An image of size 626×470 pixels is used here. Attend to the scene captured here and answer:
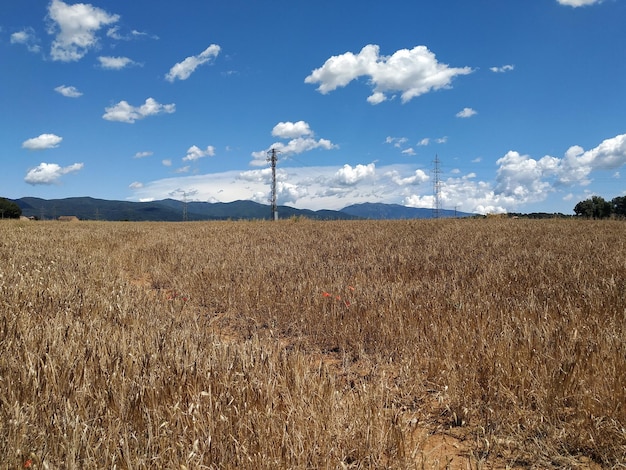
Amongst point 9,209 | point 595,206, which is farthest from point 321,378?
point 9,209

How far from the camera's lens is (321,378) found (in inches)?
110

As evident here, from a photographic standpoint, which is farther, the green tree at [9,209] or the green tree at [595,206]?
the green tree at [9,209]

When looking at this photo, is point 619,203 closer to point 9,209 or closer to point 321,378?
point 321,378

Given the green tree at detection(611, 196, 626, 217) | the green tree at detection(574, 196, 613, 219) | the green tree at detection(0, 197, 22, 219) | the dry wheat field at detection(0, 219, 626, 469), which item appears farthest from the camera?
the green tree at detection(0, 197, 22, 219)

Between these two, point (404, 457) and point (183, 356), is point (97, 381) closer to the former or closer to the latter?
point (183, 356)

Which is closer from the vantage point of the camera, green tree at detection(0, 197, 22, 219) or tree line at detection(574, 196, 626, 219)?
tree line at detection(574, 196, 626, 219)

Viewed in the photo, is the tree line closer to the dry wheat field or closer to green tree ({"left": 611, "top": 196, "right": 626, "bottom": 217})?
green tree ({"left": 611, "top": 196, "right": 626, "bottom": 217})

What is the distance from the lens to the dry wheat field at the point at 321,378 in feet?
6.61

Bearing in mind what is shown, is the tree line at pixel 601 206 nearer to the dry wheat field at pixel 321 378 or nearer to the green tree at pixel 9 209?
the dry wheat field at pixel 321 378

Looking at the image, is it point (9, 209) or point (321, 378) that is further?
point (9, 209)

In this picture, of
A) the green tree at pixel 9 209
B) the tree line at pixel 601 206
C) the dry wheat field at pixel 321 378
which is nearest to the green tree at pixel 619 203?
the tree line at pixel 601 206

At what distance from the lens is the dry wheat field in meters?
2.01

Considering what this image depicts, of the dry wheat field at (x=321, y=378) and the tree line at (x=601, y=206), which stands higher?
the tree line at (x=601, y=206)

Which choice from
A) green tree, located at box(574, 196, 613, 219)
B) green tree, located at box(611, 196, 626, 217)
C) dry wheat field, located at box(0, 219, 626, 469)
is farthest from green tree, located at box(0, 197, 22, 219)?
green tree, located at box(611, 196, 626, 217)
